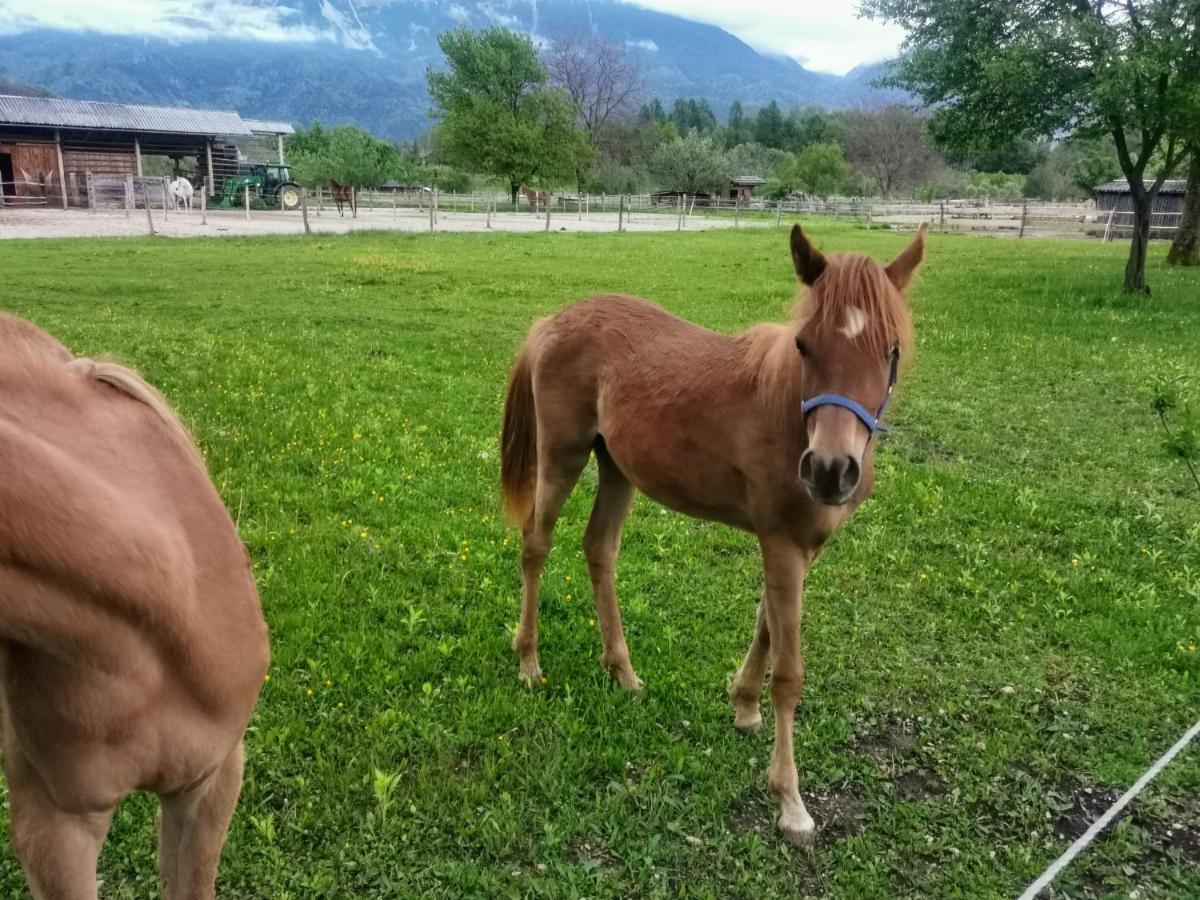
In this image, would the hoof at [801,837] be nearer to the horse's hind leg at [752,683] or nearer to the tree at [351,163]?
the horse's hind leg at [752,683]

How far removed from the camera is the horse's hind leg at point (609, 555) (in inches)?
150

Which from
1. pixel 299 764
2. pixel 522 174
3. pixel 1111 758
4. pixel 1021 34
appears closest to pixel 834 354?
pixel 1111 758

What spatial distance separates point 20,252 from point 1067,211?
137 ft

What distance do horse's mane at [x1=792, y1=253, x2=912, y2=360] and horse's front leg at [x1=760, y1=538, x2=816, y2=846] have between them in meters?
0.83

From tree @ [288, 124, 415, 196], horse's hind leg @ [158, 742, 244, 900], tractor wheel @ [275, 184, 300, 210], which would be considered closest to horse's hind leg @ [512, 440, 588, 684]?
horse's hind leg @ [158, 742, 244, 900]

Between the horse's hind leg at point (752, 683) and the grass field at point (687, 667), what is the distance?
86mm

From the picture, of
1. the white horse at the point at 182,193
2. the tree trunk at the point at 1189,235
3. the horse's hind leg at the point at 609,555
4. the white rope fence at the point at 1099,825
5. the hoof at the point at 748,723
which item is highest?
the white horse at the point at 182,193

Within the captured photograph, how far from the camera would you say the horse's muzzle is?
94.6 inches

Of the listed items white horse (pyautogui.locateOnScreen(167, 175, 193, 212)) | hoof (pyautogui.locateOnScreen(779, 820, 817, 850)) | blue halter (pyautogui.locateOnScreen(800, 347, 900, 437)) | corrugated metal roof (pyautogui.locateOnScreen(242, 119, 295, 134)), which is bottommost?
Answer: hoof (pyautogui.locateOnScreen(779, 820, 817, 850))

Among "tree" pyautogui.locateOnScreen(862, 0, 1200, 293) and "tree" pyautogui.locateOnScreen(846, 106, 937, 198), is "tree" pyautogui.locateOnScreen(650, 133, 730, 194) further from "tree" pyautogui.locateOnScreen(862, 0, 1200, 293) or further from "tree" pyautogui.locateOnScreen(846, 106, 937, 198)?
"tree" pyautogui.locateOnScreen(862, 0, 1200, 293)

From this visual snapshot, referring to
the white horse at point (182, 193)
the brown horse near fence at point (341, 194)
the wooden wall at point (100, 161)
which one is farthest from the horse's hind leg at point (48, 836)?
A: the wooden wall at point (100, 161)

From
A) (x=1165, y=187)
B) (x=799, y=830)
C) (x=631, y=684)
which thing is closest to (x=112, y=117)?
(x=631, y=684)

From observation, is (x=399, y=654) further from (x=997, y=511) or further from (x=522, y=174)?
(x=522, y=174)

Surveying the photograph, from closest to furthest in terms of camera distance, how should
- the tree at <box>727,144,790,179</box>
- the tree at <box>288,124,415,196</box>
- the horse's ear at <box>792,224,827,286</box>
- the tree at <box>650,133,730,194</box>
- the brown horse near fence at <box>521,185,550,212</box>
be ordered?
the horse's ear at <box>792,224,827,286</box>, the tree at <box>288,124,415,196</box>, the brown horse near fence at <box>521,185,550,212</box>, the tree at <box>650,133,730,194</box>, the tree at <box>727,144,790,179</box>
